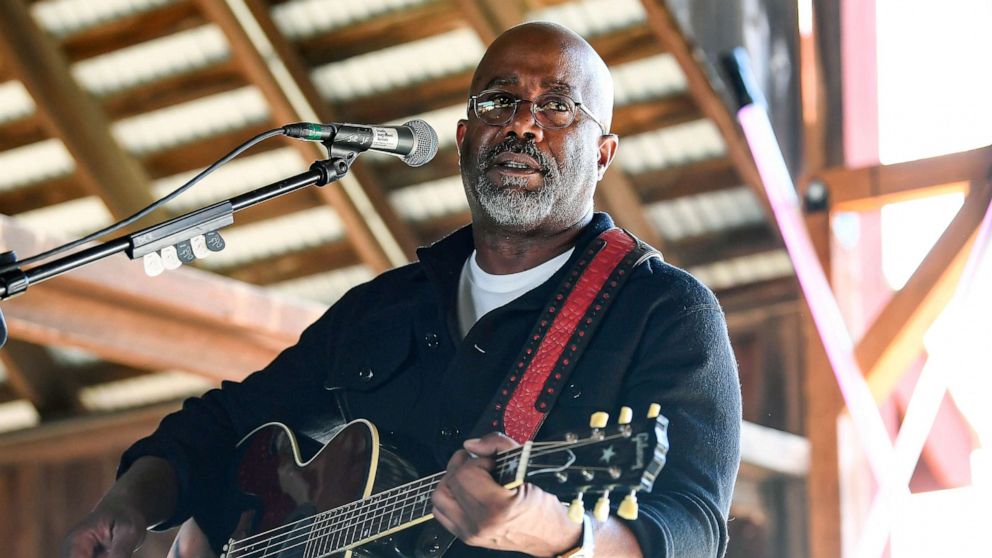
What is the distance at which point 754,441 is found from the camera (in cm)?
690

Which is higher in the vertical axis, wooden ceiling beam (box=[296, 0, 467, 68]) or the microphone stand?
wooden ceiling beam (box=[296, 0, 467, 68])

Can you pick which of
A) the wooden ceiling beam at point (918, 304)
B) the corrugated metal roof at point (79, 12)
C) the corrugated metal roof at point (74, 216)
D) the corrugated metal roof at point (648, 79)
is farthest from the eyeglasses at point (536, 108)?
the corrugated metal roof at point (74, 216)

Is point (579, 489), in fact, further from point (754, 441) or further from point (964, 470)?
point (964, 470)

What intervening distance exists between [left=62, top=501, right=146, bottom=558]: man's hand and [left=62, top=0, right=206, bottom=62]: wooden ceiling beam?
5.00m

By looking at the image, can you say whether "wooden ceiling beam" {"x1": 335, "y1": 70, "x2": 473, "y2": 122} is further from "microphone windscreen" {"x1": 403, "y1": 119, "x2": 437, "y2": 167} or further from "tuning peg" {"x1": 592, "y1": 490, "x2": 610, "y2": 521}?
"tuning peg" {"x1": 592, "y1": 490, "x2": 610, "y2": 521}

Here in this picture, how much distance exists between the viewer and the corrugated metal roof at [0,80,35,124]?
7.57m

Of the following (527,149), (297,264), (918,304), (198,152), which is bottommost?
(527,149)

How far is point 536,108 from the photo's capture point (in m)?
2.62

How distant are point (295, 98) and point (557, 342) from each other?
17.4 feet

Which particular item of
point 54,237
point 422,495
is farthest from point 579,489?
point 54,237

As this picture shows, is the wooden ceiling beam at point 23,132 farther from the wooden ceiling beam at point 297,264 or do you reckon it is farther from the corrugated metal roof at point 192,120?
the wooden ceiling beam at point 297,264

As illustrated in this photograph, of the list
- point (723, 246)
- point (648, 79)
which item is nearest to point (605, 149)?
point (648, 79)

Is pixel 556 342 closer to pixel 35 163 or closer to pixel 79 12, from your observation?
pixel 79 12

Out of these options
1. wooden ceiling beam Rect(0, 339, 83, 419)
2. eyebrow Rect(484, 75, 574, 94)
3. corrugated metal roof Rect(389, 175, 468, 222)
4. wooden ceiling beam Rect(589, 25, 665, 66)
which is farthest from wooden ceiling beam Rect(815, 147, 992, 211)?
wooden ceiling beam Rect(0, 339, 83, 419)
